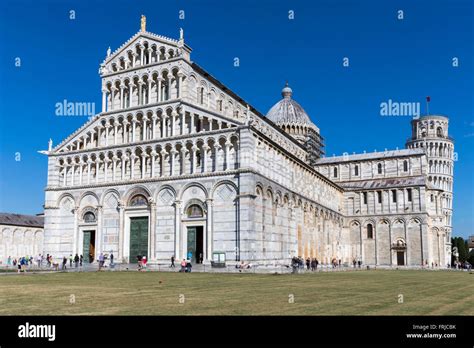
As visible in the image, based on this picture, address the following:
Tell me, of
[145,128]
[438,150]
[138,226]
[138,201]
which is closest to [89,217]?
[138,226]

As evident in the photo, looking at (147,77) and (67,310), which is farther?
(147,77)

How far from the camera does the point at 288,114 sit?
84.6 m

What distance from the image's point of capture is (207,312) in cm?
1248

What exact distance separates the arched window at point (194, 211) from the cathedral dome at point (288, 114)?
42.5 metres

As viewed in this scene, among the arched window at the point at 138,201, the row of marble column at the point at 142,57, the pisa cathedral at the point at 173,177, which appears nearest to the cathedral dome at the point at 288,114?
the pisa cathedral at the point at 173,177

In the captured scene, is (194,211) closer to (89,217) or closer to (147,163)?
(147,163)

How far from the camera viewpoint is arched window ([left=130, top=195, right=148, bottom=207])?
4716 centimetres

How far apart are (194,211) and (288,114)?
44.3m

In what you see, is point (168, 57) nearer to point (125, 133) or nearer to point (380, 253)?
point (125, 133)

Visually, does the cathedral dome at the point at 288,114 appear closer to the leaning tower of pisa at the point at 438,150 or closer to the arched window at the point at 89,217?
the leaning tower of pisa at the point at 438,150

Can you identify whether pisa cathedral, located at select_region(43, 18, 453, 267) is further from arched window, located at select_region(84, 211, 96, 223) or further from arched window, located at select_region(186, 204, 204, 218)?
arched window, located at select_region(84, 211, 96, 223)

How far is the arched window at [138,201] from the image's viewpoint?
4716 centimetres
